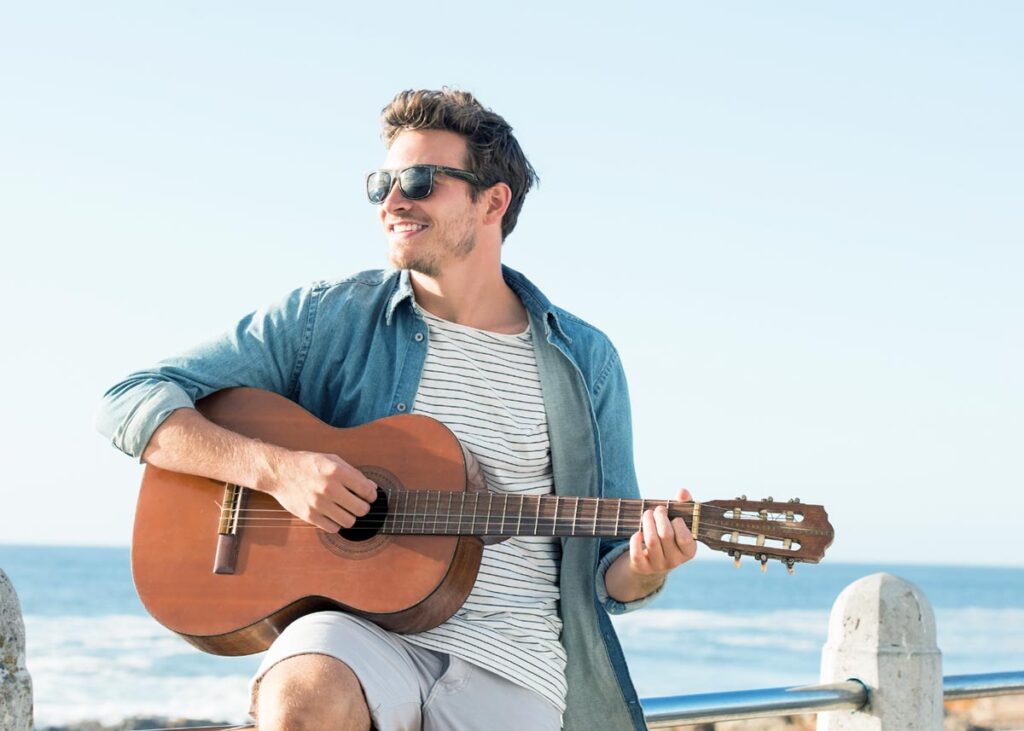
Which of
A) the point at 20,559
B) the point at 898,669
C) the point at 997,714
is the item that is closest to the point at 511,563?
the point at 898,669

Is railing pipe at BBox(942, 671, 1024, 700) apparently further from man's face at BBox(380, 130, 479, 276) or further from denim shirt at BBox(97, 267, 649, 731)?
man's face at BBox(380, 130, 479, 276)

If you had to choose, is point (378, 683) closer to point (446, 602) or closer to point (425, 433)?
point (446, 602)

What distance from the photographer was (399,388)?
3814mm

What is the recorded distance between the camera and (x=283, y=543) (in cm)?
347

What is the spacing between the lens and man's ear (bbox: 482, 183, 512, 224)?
4199mm

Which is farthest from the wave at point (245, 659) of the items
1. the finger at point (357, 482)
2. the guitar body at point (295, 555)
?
the finger at point (357, 482)

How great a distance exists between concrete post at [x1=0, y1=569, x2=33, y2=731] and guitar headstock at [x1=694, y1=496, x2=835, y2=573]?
1.53 metres

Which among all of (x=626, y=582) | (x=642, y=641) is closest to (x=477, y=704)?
(x=626, y=582)

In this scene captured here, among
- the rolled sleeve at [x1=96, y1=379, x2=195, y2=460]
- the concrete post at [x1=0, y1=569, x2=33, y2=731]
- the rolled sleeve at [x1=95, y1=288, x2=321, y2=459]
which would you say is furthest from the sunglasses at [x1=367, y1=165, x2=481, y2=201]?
the concrete post at [x1=0, y1=569, x2=33, y2=731]

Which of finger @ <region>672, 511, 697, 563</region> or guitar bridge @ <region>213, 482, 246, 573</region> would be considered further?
guitar bridge @ <region>213, 482, 246, 573</region>

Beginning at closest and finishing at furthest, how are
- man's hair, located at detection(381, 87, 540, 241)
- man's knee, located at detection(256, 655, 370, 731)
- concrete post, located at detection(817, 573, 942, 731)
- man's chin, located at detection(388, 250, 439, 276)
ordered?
man's knee, located at detection(256, 655, 370, 731)
man's chin, located at detection(388, 250, 439, 276)
man's hair, located at detection(381, 87, 540, 241)
concrete post, located at detection(817, 573, 942, 731)

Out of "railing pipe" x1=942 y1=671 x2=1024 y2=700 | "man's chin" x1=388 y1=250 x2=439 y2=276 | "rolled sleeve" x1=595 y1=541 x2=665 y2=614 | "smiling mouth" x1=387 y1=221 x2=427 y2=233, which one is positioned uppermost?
"smiling mouth" x1=387 y1=221 x2=427 y2=233

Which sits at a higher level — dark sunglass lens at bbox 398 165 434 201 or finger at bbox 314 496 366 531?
dark sunglass lens at bbox 398 165 434 201

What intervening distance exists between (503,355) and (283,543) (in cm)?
91
